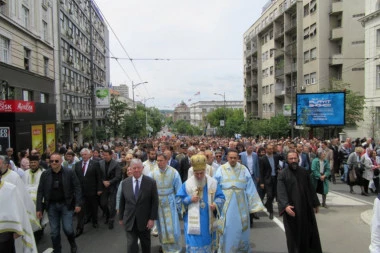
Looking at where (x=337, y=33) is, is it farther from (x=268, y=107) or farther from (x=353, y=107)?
(x=268, y=107)

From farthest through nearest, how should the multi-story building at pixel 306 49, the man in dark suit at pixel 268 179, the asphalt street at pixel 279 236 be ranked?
the multi-story building at pixel 306 49 → the man in dark suit at pixel 268 179 → the asphalt street at pixel 279 236

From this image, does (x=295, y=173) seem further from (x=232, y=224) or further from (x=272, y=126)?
(x=272, y=126)

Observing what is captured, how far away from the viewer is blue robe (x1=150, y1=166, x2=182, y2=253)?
21.6ft

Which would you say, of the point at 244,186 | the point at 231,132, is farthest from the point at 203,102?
the point at 244,186

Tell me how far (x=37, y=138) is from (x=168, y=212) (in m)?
14.1

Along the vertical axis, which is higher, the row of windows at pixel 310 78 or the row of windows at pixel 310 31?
the row of windows at pixel 310 31

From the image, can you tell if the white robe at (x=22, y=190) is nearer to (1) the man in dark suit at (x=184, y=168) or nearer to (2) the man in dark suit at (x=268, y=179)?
(1) the man in dark suit at (x=184, y=168)

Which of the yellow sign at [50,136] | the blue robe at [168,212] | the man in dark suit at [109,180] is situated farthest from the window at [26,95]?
the blue robe at [168,212]

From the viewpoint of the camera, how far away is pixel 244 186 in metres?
6.50

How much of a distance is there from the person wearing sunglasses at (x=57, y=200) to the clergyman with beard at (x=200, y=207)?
2109 mm

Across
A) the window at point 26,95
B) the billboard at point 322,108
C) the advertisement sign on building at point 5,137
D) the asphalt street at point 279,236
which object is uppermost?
the window at point 26,95

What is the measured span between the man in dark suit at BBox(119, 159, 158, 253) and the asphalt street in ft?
4.77

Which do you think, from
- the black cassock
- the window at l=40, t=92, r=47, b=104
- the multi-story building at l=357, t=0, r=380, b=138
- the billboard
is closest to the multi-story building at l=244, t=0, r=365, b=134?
the billboard

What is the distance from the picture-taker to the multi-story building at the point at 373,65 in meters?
29.3
